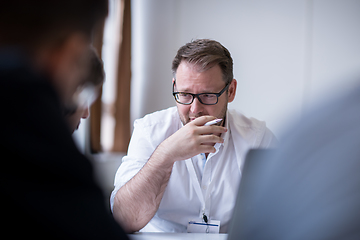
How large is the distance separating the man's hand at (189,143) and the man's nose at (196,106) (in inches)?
7.6

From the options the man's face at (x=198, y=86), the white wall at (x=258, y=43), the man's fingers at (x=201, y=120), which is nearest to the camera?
the man's fingers at (x=201, y=120)

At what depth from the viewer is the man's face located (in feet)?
5.35

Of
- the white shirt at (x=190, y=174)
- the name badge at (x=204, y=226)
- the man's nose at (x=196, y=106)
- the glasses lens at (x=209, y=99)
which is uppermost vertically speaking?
the glasses lens at (x=209, y=99)

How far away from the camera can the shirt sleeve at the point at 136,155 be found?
5.12 feet

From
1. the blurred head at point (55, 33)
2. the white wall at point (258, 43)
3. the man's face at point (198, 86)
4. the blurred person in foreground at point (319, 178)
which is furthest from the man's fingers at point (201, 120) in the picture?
the white wall at point (258, 43)

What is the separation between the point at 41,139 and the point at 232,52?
3333 millimetres

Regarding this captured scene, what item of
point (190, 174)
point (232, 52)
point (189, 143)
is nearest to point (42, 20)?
point (189, 143)

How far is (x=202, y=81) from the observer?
5.34 ft

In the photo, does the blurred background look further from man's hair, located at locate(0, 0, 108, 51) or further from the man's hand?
man's hair, located at locate(0, 0, 108, 51)

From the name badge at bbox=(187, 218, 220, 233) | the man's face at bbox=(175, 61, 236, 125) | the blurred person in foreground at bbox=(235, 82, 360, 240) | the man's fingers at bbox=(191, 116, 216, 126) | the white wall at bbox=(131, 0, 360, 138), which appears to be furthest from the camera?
the white wall at bbox=(131, 0, 360, 138)

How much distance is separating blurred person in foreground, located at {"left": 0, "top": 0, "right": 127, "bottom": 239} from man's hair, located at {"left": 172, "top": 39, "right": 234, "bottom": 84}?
1238 millimetres

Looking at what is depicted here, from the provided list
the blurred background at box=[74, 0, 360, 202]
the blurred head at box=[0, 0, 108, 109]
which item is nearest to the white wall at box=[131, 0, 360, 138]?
the blurred background at box=[74, 0, 360, 202]

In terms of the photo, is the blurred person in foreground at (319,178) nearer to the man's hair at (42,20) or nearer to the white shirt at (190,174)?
the man's hair at (42,20)

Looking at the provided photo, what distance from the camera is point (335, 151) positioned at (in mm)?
319
